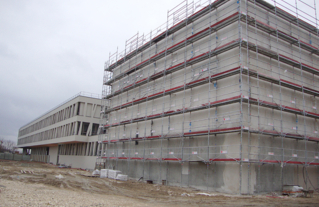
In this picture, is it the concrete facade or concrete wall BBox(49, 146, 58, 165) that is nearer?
the concrete facade

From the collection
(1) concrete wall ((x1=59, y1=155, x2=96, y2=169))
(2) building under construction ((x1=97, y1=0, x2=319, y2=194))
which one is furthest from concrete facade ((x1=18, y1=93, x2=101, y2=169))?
(2) building under construction ((x1=97, y1=0, x2=319, y2=194))

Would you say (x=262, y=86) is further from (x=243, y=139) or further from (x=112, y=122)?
(x=112, y=122)

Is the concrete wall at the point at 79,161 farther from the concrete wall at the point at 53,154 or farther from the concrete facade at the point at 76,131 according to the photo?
the concrete wall at the point at 53,154

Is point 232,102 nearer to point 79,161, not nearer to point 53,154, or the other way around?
point 79,161

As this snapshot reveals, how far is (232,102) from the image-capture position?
15359 millimetres

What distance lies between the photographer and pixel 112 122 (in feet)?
94.8

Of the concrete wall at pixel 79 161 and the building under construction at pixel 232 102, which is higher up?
the building under construction at pixel 232 102

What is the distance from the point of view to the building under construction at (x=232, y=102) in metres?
15.2

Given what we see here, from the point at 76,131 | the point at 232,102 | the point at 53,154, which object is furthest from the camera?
the point at 53,154

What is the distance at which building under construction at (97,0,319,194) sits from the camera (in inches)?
599

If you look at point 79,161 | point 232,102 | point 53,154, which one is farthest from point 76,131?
point 232,102

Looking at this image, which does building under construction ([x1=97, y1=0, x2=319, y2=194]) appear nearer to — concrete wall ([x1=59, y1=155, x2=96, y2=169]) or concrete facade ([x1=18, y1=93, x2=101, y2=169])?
concrete wall ([x1=59, y1=155, x2=96, y2=169])

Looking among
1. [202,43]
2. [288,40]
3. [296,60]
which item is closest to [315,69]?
[296,60]

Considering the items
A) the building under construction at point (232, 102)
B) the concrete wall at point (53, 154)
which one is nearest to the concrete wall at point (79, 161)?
the concrete wall at point (53, 154)
